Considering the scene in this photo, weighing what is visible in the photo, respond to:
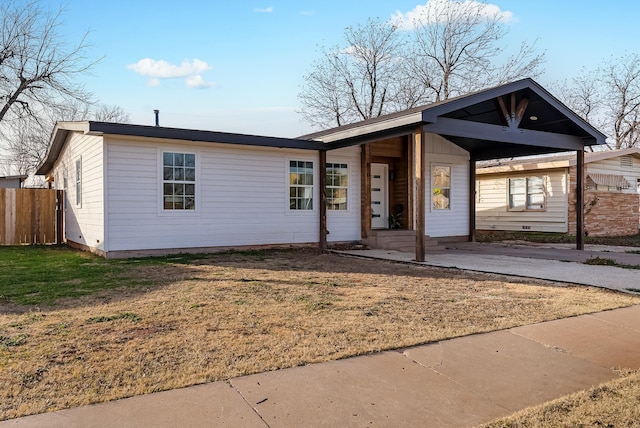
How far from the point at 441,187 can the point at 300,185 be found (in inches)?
195

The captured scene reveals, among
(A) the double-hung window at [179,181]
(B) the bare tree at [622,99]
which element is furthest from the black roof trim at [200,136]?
(B) the bare tree at [622,99]

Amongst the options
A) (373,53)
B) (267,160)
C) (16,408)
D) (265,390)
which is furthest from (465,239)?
(373,53)

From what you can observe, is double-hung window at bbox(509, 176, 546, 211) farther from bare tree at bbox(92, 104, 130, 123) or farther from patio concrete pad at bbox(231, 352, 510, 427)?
bare tree at bbox(92, 104, 130, 123)

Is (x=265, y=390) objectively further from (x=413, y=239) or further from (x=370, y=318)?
(x=413, y=239)

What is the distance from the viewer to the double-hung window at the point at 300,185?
12195 millimetres

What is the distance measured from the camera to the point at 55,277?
7371 millimetres

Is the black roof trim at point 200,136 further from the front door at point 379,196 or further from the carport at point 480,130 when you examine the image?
the front door at point 379,196

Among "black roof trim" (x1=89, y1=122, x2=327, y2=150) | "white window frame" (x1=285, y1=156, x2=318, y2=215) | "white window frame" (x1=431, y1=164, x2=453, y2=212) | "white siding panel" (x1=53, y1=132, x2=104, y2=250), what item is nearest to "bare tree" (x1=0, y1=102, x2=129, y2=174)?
"white siding panel" (x1=53, y1=132, x2=104, y2=250)

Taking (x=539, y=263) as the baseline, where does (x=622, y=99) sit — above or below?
above

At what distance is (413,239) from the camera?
42.5 feet

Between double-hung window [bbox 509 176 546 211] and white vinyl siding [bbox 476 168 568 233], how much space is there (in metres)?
0.12

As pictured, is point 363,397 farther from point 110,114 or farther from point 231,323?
point 110,114

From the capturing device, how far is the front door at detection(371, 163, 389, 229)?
46.2ft

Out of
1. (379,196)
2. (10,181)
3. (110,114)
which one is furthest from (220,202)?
(110,114)
